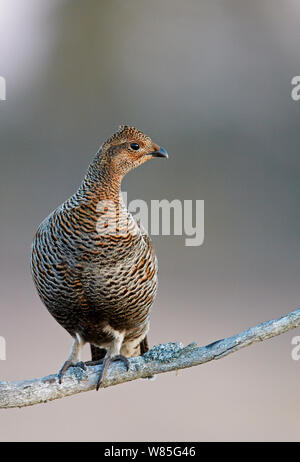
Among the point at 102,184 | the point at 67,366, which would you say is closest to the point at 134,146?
the point at 102,184

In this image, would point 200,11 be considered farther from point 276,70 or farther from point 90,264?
point 90,264

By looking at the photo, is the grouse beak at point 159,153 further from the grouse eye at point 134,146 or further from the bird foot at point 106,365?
the bird foot at point 106,365

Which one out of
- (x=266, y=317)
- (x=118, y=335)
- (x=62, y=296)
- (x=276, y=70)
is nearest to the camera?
(x=62, y=296)

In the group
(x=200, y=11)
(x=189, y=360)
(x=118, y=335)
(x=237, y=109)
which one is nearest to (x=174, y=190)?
(x=237, y=109)

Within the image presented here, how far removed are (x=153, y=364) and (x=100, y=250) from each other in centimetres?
62

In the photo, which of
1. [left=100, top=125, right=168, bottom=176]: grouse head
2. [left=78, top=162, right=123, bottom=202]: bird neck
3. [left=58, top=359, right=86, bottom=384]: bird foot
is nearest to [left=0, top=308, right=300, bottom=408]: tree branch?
[left=58, top=359, right=86, bottom=384]: bird foot

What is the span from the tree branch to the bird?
8 centimetres

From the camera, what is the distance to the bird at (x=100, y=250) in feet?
10.5

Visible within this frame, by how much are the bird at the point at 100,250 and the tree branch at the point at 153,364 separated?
0.08m

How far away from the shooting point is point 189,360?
3053mm

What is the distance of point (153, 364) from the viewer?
10.3 ft

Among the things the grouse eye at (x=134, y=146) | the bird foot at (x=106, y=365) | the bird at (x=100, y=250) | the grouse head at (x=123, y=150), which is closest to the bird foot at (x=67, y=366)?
the bird at (x=100, y=250)

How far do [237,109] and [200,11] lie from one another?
7.98ft

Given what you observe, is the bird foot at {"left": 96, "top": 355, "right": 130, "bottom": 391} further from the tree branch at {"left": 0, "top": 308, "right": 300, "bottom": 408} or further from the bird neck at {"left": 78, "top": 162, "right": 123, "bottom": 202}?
the bird neck at {"left": 78, "top": 162, "right": 123, "bottom": 202}
